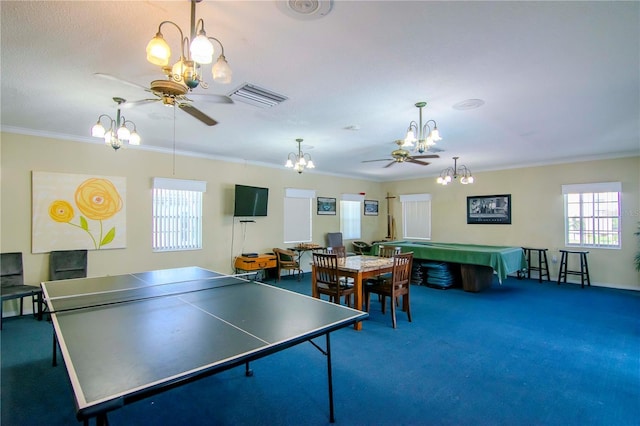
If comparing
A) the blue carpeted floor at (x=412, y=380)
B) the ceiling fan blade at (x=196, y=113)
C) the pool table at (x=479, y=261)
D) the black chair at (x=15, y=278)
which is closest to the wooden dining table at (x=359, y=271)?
the blue carpeted floor at (x=412, y=380)

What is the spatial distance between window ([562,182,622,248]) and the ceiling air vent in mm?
6713

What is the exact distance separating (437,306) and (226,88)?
4.27 metres

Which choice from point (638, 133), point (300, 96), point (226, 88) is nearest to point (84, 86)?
point (226, 88)

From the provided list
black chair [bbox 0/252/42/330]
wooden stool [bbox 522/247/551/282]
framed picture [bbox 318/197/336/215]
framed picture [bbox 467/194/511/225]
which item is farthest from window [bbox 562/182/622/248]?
black chair [bbox 0/252/42/330]

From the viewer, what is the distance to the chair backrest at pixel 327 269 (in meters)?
4.02

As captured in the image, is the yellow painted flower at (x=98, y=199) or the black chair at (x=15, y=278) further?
the yellow painted flower at (x=98, y=199)

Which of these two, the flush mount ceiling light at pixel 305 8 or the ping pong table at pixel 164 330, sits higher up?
the flush mount ceiling light at pixel 305 8

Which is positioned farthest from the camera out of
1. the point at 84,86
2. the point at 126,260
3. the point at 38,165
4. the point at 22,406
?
the point at 126,260

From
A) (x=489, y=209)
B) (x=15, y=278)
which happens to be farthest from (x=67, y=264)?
(x=489, y=209)

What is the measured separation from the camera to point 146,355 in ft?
4.75

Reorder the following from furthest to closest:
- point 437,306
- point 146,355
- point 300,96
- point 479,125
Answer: point 437,306 → point 479,125 → point 300,96 → point 146,355

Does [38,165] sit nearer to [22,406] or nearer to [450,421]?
[22,406]

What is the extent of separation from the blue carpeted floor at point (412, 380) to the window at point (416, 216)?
4.90 metres

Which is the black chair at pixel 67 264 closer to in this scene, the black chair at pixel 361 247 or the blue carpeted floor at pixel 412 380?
the blue carpeted floor at pixel 412 380
